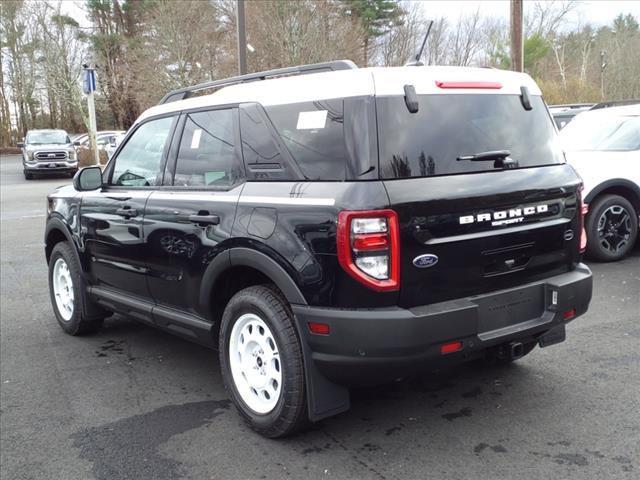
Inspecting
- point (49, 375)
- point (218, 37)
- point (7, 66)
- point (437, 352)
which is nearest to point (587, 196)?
point (437, 352)

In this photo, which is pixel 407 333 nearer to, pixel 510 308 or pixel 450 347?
pixel 450 347

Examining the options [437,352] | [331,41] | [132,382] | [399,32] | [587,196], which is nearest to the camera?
[437,352]

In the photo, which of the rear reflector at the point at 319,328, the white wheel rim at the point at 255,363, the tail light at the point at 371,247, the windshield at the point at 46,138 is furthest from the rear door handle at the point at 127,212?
the windshield at the point at 46,138

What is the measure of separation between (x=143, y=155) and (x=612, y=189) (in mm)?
5617

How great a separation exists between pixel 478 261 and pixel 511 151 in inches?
28.2

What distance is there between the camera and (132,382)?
4.43 m

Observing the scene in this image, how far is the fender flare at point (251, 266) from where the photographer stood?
3158 millimetres

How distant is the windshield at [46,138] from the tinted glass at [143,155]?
22221 millimetres

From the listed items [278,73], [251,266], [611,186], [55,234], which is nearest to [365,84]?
[278,73]

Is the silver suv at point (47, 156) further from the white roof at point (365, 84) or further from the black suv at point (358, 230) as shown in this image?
→ the white roof at point (365, 84)

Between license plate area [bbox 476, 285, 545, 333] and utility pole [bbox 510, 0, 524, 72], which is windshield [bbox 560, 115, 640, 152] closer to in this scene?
license plate area [bbox 476, 285, 545, 333]

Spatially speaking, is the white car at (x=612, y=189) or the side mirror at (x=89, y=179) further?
the white car at (x=612, y=189)

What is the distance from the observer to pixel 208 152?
3930mm

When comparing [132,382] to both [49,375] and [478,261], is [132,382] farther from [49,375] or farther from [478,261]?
[478,261]
